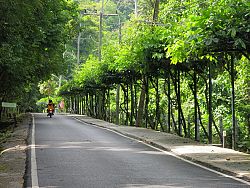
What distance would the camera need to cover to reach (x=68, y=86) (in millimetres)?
64750

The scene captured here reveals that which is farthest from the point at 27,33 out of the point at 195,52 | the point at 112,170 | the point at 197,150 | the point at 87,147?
the point at 112,170

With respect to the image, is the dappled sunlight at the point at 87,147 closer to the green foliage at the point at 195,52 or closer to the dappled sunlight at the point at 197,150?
the dappled sunlight at the point at 197,150

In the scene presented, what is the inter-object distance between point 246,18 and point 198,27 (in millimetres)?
1254

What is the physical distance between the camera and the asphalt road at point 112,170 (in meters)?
9.73

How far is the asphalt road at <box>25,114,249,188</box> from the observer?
973 cm

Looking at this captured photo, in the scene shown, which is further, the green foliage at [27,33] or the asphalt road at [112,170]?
the green foliage at [27,33]

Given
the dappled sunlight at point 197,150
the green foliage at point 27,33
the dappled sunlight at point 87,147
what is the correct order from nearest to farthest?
the green foliage at point 27,33 < the dappled sunlight at point 197,150 < the dappled sunlight at point 87,147

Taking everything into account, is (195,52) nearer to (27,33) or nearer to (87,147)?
(87,147)

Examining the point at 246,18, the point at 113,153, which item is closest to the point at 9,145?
the point at 113,153

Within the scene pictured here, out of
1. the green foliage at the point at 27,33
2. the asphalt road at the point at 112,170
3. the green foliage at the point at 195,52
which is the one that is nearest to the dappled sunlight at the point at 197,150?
the asphalt road at the point at 112,170

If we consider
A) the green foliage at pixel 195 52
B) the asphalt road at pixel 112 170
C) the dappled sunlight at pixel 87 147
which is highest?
the green foliage at pixel 195 52

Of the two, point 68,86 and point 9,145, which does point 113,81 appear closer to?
point 9,145

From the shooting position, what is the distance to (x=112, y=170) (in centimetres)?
1152

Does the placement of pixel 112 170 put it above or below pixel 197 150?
below
